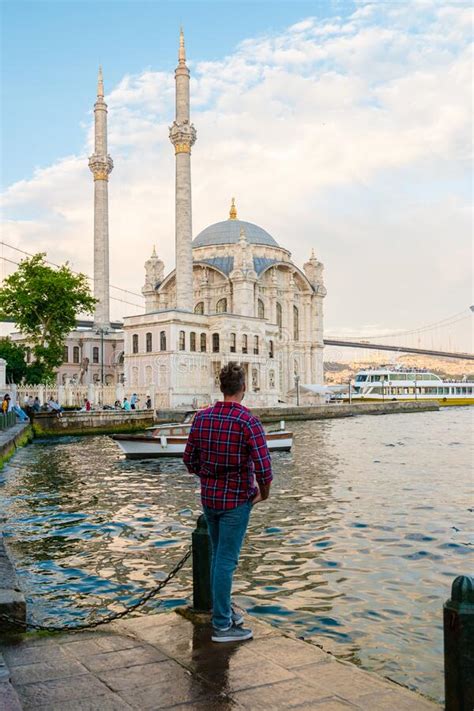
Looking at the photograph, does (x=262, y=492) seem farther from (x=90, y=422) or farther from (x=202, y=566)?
(x=90, y=422)

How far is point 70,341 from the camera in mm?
72375

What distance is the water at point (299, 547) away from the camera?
7316mm

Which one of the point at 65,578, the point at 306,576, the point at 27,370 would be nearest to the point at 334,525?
the point at 306,576

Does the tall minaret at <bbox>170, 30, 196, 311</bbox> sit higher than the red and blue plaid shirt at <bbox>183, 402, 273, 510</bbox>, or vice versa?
the tall minaret at <bbox>170, 30, 196, 311</bbox>

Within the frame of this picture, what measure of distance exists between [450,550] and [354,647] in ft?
15.2

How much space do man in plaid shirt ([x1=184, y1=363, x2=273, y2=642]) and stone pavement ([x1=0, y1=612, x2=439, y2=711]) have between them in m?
0.36

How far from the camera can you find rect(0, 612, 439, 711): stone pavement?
4273 mm

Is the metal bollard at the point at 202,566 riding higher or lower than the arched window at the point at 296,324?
lower

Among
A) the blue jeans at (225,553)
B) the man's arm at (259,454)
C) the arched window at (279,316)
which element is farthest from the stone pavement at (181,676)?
the arched window at (279,316)

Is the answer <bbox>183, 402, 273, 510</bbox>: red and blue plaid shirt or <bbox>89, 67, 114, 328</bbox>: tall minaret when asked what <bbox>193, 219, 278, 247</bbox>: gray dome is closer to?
<bbox>89, 67, 114, 328</bbox>: tall minaret

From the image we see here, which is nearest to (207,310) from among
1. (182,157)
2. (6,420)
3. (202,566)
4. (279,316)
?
(279,316)

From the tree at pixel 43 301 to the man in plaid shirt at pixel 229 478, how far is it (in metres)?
43.3

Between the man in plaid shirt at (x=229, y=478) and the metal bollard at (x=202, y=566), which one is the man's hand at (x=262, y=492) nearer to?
the man in plaid shirt at (x=229, y=478)

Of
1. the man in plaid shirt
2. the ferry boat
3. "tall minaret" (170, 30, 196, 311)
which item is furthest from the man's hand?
the ferry boat
